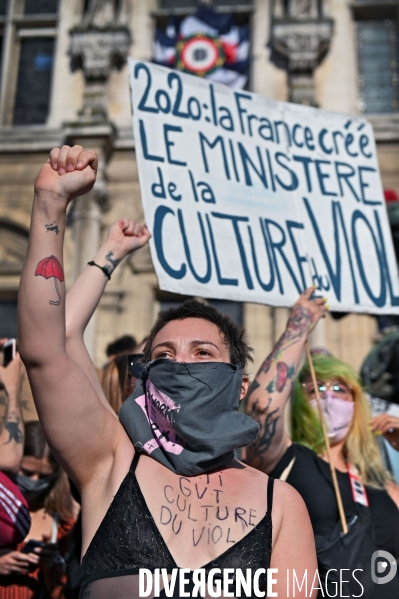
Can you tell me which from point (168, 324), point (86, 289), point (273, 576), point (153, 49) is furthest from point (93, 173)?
point (153, 49)

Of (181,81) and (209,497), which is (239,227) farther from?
(209,497)

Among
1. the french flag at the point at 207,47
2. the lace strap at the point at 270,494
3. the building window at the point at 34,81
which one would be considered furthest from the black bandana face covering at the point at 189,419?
the building window at the point at 34,81

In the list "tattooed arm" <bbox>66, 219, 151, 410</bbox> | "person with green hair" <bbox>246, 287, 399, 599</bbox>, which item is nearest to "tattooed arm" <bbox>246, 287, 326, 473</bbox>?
"person with green hair" <bbox>246, 287, 399, 599</bbox>

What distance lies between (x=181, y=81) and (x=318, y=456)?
2061 millimetres

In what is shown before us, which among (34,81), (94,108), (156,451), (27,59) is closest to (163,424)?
(156,451)

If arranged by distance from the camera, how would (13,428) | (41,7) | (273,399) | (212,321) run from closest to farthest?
(212,321) < (273,399) < (13,428) < (41,7)

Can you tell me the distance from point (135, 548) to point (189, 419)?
12.4 inches

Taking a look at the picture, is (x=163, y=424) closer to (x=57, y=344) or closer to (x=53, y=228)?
(x=57, y=344)

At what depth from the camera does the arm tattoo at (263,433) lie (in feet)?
7.78

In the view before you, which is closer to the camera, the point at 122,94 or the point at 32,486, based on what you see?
the point at 32,486

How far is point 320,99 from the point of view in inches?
393

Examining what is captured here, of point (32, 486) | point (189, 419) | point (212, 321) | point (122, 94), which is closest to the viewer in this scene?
point (189, 419)

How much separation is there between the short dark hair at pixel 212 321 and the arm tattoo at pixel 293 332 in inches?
24.0

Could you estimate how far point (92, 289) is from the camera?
2.17m
